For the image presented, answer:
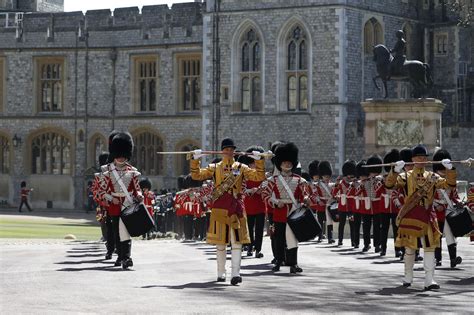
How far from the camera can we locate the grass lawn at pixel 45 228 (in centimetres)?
3036

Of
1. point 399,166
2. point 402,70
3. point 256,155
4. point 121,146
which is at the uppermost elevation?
point 402,70

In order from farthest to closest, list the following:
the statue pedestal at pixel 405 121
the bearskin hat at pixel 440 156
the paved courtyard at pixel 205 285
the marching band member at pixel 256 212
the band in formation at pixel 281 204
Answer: the statue pedestal at pixel 405 121 < the marching band member at pixel 256 212 < the bearskin hat at pixel 440 156 < the band in formation at pixel 281 204 < the paved courtyard at pixel 205 285

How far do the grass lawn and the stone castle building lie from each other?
21.9ft

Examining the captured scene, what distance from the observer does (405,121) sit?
33.2 metres

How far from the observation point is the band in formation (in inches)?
673

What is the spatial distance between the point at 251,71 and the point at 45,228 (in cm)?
1016

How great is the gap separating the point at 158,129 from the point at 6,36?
271 inches

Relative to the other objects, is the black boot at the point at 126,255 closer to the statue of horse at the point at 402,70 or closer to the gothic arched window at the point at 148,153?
the statue of horse at the point at 402,70

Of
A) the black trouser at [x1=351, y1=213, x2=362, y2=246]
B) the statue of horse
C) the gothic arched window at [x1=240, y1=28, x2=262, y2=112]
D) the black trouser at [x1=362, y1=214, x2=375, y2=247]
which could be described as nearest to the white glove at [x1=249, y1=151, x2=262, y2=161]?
the black trouser at [x1=362, y1=214, x2=375, y2=247]

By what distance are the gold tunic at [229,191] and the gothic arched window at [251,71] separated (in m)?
23.9

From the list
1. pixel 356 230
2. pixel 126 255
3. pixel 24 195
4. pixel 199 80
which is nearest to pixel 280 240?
pixel 126 255

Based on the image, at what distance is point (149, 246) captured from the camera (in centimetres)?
2561

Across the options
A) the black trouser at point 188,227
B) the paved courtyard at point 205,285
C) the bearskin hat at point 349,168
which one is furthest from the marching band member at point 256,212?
the black trouser at point 188,227

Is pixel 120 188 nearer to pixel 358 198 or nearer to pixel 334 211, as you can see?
pixel 358 198
